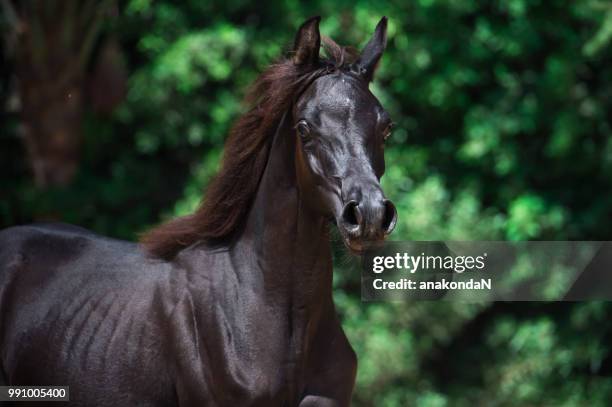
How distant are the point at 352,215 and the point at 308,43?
0.62 metres

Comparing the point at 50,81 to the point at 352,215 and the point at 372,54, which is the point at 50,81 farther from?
the point at 352,215

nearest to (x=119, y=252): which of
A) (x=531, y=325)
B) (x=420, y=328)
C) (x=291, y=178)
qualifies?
(x=291, y=178)

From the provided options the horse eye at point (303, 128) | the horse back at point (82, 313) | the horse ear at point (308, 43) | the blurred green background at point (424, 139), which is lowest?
the horse back at point (82, 313)

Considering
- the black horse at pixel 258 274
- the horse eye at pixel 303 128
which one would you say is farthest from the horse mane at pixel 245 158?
the horse eye at pixel 303 128

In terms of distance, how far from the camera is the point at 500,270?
17.3 feet

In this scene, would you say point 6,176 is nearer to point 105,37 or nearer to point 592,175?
point 105,37

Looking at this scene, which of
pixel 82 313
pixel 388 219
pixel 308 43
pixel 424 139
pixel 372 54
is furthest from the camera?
pixel 424 139

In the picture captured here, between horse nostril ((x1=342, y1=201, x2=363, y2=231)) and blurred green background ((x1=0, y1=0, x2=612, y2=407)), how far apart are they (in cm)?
462

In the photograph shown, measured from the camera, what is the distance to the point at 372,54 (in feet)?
11.1

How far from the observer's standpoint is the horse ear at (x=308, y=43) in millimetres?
3219

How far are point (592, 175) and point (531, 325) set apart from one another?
1.30m

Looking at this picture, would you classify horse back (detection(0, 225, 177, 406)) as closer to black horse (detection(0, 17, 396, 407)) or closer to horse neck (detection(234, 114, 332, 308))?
black horse (detection(0, 17, 396, 407))

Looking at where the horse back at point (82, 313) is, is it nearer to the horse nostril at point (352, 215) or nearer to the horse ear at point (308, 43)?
the horse nostril at point (352, 215)

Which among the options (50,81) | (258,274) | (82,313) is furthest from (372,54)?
(50,81)
